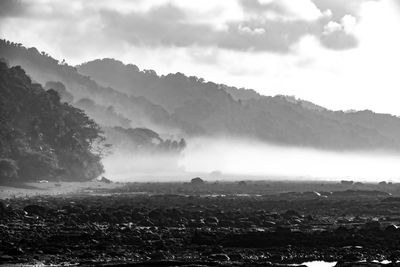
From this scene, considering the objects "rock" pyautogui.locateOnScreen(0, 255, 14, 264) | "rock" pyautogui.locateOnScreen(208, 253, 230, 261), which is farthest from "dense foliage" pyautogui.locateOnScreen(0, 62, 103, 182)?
"rock" pyautogui.locateOnScreen(208, 253, 230, 261)

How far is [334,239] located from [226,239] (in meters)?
6.15

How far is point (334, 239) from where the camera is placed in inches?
1581

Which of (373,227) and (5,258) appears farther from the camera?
(373,227)

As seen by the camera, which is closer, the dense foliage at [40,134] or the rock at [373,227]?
the rock at [373,227]

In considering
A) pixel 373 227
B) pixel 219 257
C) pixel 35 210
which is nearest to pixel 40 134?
pixel 35 210

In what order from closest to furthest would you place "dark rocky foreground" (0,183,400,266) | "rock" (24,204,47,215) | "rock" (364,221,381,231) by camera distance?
"dark rocky foreground" (0,183,400,266)
"rock" (364,221,381,231)
"rock" (24,204,47,215)

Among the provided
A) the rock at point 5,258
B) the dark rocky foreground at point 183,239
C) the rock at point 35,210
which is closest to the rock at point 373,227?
the dark rocky foreground at point 183,239

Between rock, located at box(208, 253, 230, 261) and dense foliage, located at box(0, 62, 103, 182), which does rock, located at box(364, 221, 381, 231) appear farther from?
dense foliage, located at box(0, 62, 103, 182)

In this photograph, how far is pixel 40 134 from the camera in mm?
117000

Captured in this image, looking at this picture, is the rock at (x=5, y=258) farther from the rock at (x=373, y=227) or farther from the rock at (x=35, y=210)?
the rock at (x=373, y=227)

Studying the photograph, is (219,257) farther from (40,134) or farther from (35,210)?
(40,134)

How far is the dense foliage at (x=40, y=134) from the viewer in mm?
106250

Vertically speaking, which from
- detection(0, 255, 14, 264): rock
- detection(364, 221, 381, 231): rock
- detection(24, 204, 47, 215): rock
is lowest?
detection(0, 255, 14, 264): rock

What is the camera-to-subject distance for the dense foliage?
349 feet
